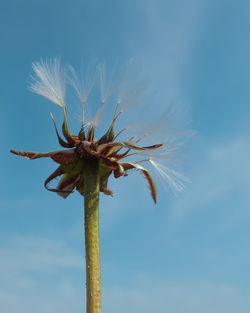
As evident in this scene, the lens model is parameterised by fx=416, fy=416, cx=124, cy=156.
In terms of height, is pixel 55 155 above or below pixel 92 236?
above

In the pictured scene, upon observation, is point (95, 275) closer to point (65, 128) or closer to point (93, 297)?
point (93, 297)

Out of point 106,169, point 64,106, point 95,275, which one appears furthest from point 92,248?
point 64,106

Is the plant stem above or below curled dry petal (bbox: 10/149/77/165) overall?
below

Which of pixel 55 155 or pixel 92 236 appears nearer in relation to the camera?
pixel 92 236

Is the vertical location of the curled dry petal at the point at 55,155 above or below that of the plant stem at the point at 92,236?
above

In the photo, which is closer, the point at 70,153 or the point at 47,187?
the point at 70,153

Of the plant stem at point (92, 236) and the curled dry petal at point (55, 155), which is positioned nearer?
the plant stem at point (92, 236)

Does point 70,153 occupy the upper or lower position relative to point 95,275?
upper

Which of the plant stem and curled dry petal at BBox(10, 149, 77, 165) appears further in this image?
curled dry petal at BBox(10, 149, 77, 165)
